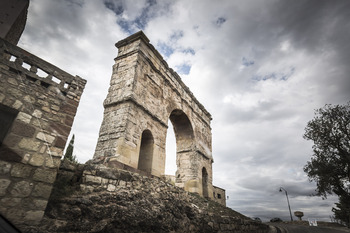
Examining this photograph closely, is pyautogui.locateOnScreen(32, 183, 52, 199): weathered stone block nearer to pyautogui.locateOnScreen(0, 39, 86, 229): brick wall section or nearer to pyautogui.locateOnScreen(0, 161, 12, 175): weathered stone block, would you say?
pyautogui.locateOnScreen(0, 39, 86, 229): brick wall section

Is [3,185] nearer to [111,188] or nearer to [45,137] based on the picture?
[45,137]

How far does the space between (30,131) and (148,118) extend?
4473 mm

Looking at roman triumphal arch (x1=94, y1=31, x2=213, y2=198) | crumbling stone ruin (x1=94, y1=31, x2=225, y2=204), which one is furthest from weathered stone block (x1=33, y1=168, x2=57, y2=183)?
roman triumphal arch (x1=94, y1=31, x2=213, y2=198)

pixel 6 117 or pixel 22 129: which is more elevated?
pixel 6 117

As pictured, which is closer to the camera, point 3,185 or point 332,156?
point 3,185

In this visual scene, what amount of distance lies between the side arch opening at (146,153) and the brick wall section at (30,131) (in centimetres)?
400

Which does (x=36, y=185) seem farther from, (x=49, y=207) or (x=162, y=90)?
(x=162, y=90)

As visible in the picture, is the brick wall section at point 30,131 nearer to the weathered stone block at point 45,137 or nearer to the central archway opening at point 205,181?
the weathered stone block at point 45,137

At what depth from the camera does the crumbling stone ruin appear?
230 inches

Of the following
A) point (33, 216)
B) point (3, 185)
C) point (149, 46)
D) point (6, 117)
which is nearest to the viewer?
point (3, 185)

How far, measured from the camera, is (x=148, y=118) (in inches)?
279

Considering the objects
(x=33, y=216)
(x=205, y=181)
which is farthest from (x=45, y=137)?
(x=205, y=181)

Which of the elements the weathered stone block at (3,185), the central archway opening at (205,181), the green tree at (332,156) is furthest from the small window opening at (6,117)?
the green tree at (332,156)

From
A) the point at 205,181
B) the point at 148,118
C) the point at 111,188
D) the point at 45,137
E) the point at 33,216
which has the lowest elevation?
the point at 33,216
